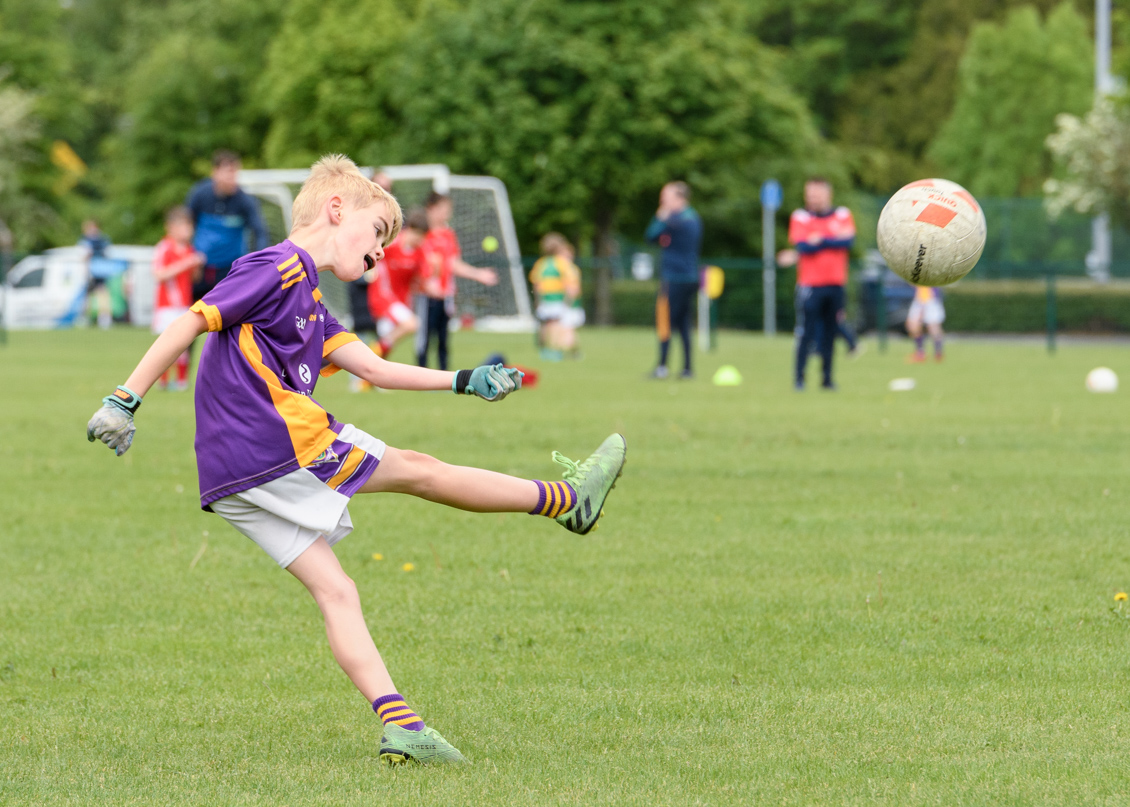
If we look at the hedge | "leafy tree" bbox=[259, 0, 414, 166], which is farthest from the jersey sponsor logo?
"leafy tree" bbox=[259, 0, 414, 166]

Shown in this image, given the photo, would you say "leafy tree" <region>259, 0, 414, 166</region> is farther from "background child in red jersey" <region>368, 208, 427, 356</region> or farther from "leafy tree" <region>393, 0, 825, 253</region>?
"background child in red jersey" <region>368, 208, 427, 356</region>

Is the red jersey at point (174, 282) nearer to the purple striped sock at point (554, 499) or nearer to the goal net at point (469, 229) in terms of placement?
the purple striped sock at point (554, 499)

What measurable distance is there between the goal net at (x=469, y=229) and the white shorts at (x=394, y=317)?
14.2m

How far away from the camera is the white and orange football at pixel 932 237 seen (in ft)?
23.4

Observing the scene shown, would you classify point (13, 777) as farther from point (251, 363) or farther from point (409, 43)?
point (409, 43)

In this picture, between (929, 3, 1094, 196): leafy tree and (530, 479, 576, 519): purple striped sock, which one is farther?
(929, 3, 1094, 196): leafy tree

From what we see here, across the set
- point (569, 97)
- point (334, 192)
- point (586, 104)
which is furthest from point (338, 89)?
point (334, 192)

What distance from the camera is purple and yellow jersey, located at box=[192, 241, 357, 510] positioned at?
13.2 ft

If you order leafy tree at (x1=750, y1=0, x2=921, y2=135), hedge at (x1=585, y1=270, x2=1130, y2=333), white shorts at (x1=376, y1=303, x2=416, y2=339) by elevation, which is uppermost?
leafy tree at (x1=750, y1=0, x2=921, y2=135)

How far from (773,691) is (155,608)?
105 inches

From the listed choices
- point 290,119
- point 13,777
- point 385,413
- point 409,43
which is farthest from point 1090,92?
point 13,777

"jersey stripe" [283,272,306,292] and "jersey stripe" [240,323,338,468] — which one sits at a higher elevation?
"jersey stripe" [283,272,306,292]

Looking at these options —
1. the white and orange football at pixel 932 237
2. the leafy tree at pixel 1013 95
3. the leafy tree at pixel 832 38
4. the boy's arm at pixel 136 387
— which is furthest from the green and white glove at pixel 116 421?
the leafy tree at pixel 832 38

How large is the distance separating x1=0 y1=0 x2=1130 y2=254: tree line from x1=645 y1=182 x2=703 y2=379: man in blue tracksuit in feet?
60.1
